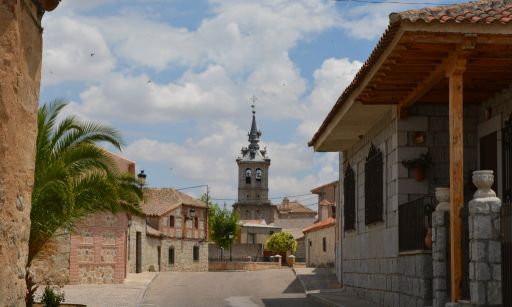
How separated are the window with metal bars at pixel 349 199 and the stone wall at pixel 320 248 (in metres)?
15.8

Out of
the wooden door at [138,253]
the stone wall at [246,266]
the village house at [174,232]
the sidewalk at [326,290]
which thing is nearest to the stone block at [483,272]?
the sidewalk at [326,290]

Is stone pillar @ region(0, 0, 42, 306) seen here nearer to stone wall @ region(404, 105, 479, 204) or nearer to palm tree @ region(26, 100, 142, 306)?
palm tree @ region(26, 100, 142, 306)

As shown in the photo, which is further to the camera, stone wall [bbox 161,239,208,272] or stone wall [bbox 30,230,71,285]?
stone wall [bbox 161,239,208,272]

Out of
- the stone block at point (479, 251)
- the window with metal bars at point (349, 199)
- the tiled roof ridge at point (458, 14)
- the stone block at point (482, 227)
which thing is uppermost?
the tiled roof ridge at point (458, 14)

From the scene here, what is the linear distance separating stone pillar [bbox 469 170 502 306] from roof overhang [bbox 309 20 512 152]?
7.66ft

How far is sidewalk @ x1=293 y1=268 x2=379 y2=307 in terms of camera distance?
1916 centimetres

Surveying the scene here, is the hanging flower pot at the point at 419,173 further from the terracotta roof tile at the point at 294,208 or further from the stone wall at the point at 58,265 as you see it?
the terracotta roof tile at the point at 294,208

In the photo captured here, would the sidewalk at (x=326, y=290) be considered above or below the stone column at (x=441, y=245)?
below

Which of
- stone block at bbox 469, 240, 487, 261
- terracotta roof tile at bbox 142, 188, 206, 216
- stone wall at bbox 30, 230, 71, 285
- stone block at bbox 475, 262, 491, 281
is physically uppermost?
terracotta roof tile at bbox 142, 188, 206, 216

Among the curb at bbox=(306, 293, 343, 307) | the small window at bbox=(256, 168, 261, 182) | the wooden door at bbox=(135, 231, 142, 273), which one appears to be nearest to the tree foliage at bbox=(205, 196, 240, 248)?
the small window at bbox=(256, 168, 261, 182)

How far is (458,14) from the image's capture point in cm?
1152

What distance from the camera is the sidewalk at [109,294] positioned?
849 inches

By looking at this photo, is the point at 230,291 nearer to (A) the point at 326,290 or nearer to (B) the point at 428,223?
(A) the point at 326,290

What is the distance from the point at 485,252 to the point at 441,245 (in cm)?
201
